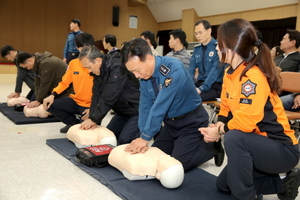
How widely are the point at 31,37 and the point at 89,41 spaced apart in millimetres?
10010

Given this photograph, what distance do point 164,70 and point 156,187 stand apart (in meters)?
0.79

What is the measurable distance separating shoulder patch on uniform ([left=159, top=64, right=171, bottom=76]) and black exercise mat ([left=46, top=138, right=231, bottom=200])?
75cm

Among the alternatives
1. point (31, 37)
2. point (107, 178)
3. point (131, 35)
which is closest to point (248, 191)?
point (107, 178)

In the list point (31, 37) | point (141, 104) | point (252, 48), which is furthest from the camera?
point (31, 37)

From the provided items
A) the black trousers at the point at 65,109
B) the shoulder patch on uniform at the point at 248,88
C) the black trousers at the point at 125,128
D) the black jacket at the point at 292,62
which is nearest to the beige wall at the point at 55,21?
the black jacket at the point at 292,62

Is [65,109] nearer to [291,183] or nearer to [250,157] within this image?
[250,157]

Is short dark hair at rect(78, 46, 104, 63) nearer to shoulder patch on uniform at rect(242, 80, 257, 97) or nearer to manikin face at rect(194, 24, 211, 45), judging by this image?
manikin face at rect(194, 24, 211, 45)

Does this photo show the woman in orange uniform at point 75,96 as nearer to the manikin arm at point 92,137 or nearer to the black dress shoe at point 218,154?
the manikin arm at point 92,137

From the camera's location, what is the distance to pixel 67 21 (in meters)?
12.8

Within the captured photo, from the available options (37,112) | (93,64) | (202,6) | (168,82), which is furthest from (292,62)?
(202,6)

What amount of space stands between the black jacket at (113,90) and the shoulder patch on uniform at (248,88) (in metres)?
1.48

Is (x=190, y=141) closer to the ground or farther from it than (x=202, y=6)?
closer to the ground

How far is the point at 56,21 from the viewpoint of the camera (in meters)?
12.7

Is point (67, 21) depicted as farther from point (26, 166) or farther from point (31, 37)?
point (26, 166)
